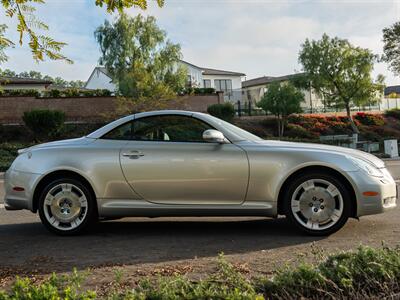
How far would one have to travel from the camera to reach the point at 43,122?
26078 mm

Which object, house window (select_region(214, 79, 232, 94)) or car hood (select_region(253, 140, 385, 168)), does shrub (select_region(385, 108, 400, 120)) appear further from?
car hood (select_region(253, 140, 385, 168))

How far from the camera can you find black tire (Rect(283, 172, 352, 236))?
5352 millimetres

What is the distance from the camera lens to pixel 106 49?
133ft

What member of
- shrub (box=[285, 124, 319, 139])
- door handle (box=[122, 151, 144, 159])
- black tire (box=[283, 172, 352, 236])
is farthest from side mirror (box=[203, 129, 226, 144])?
→ shrub (box=[285, 124, 319, 139])

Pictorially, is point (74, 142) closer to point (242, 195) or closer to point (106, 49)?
point (242, 195)

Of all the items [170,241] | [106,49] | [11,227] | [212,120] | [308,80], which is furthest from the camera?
[106,49]

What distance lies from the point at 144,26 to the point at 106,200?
36184mm

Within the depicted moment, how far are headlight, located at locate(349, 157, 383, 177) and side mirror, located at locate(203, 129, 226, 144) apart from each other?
1.50m

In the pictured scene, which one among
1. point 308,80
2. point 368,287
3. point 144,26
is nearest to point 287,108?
point 308,80

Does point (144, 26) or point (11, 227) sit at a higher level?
point (144, 26)

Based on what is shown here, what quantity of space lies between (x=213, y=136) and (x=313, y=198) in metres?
1.33

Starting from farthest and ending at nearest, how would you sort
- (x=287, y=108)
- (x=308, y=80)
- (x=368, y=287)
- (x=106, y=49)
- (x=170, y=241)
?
(x=106, y=49) → (x=308, y=80) → (x=287, y=108) → (x=170, y=241) → (x=368, y=287)

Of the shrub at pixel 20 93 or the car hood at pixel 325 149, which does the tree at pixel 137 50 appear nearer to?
the shrub at pixel 20 93

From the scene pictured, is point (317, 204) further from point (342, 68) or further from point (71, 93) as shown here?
point (342, 68)
